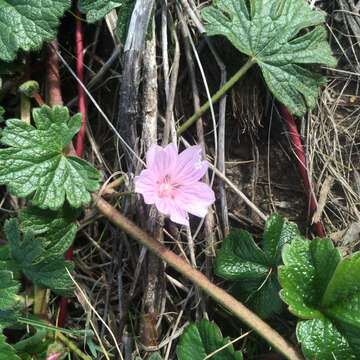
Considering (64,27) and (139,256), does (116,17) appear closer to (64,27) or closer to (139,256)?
(64,27)

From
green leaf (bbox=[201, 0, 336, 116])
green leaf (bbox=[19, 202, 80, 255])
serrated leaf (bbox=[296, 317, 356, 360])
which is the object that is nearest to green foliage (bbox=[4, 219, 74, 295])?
green leaf (bbox=[19, 202, 80, 255])

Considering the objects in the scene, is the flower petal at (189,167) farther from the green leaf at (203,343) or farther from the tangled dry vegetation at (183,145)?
the green leaf at (203,343)

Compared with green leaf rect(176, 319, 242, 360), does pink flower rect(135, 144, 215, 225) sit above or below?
above

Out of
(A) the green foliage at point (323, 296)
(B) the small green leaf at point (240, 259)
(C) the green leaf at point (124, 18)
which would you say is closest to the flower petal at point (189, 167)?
(B) the small green leaf at point (240, 259)

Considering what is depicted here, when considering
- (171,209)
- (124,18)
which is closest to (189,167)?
(171,209)

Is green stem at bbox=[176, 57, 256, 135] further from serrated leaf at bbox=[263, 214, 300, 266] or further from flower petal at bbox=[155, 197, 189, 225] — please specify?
serrated leaf at bbox=[263, 214, 300, 266]

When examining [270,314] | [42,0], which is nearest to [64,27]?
[42,0]
